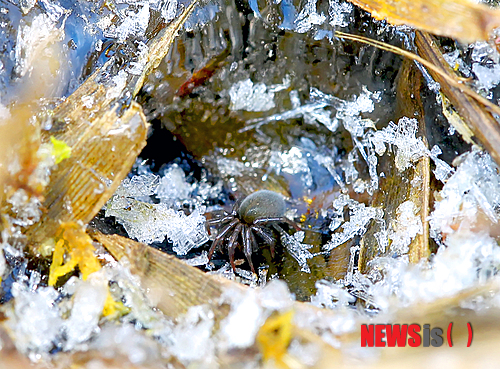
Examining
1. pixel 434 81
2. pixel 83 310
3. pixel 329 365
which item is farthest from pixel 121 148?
pixel 434 81

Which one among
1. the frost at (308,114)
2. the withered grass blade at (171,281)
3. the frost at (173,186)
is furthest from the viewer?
the frost at (308,114)

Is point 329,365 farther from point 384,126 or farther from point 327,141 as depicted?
point 327,141

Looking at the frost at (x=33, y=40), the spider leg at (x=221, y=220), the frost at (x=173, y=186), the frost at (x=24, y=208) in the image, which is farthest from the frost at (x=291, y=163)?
the frost at (x=24, y=208)

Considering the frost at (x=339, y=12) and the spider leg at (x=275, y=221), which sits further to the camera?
the spider leg at (x=275, y=221)

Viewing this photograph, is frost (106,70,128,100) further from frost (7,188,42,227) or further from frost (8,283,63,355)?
frost (8,283,63,355)

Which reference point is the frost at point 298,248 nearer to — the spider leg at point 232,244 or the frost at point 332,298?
the spider leg at point 232,244

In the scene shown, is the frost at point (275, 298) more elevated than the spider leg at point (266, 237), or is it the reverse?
the spider leg at point (266, 237)

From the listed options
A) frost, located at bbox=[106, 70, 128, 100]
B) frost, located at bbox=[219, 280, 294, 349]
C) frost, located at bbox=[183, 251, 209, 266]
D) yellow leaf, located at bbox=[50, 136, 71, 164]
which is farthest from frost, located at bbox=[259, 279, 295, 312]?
frost, located at bbox=[106, 70, 128, 100]
